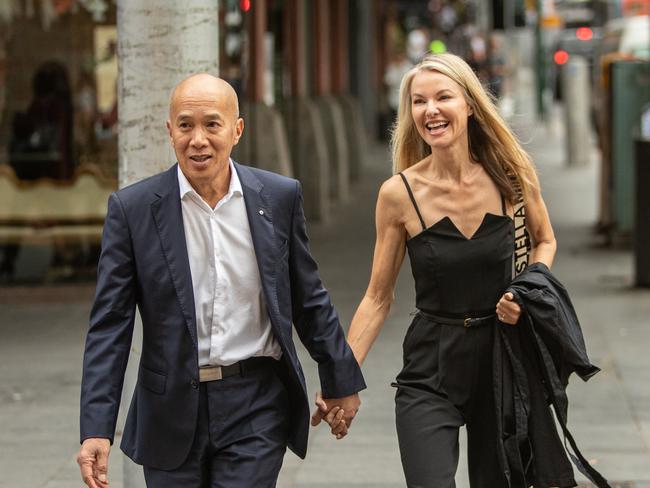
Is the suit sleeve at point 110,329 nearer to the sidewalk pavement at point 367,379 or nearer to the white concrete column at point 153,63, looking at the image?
the white concrete column at point 153,63

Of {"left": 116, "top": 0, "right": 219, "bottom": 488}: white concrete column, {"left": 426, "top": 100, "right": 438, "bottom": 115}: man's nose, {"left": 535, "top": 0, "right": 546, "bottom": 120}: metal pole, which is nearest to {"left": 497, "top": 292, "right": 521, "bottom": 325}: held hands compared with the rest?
{"left": 426, "top": 100, "right": 438, "bottom": 115}: man's nose

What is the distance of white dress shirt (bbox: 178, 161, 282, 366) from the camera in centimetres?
415

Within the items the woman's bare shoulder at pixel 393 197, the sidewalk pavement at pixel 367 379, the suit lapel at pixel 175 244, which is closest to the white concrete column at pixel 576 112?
the sidewalk pavement at pixel 367 379

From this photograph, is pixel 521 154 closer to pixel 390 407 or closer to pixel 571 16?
pixel 390 407

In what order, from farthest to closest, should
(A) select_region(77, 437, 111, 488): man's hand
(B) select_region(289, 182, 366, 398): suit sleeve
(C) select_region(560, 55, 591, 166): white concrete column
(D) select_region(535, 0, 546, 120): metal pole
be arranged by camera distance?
1. (D) select_region(535, 0, 546, 120): metal pole
2. (C) select_region(560, 55, 591, 166): white concrete column
3. (B) select_region(289, 182, 366, 398): suit sleeve
4. (A) select_region(77, 437, 111, 488): man's hand

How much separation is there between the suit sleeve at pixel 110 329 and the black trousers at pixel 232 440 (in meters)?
0.24

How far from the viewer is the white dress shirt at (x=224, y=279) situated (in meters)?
4.15

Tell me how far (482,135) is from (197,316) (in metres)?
1.26

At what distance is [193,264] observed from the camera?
4168 millimetres

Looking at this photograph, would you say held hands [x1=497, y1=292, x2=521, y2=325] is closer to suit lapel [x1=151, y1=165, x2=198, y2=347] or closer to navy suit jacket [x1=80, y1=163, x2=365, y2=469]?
navy suit jacket [x1=80, y1=163, x2=365, y2=469]

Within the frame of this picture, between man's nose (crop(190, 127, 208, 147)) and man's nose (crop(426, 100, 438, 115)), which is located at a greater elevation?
man's nose (crop(426, 100, 438, 115))

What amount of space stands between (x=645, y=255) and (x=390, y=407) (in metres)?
4.87

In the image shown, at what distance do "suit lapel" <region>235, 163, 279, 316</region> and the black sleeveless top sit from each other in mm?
680

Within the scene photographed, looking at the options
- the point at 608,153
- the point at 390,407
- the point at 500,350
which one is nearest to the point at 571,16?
the point at 608,153
